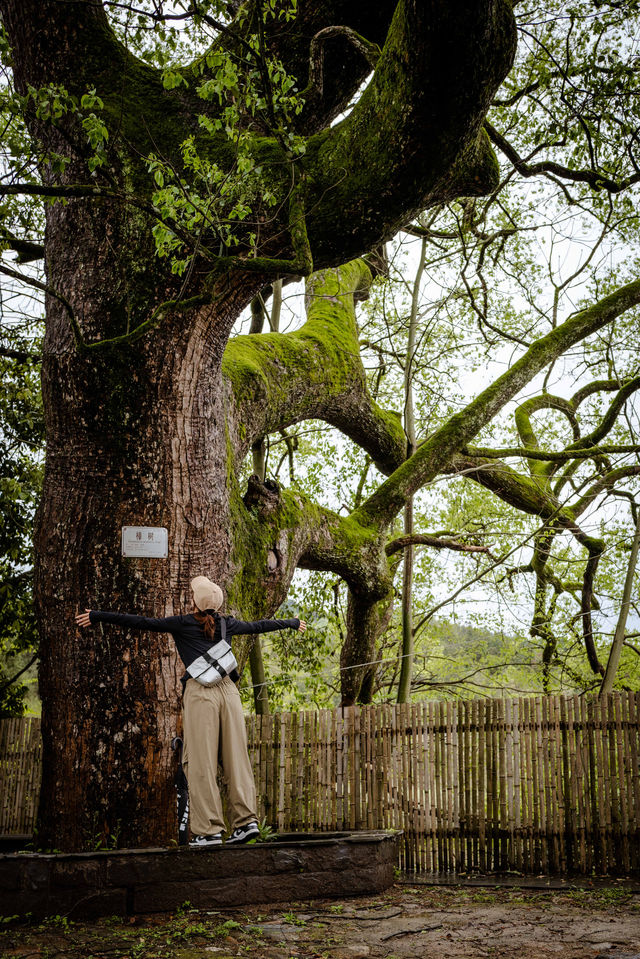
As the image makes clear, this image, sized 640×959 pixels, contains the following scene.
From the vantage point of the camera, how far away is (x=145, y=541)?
5.62m

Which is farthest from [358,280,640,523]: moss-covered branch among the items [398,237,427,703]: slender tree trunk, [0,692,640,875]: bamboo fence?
[0,692,640,875]: bamboo fence

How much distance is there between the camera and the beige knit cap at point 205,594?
529 cm

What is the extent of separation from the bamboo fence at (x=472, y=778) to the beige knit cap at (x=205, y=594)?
3.35 meters

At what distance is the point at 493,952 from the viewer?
3793 millimetres

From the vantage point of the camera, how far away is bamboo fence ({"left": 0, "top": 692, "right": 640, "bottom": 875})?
22.5 feet

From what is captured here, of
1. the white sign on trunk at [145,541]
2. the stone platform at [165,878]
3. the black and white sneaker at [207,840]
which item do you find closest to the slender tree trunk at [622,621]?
the stone platform at [165,878]

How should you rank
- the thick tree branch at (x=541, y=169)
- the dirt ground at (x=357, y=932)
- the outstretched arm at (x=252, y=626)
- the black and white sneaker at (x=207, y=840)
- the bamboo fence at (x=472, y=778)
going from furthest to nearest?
the thick tree branch at (x=541, y=169) < the bamboo fence at (x=472, y=778) < the outstretched arm at (x=252, y=626) < the black and white sneaker at (x=207, y=840) < the dirt ground at (x=357, y=932)

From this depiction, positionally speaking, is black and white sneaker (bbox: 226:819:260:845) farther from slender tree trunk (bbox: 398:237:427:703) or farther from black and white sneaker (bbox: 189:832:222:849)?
slender tree trunk (bbox: 398:237:427:703)

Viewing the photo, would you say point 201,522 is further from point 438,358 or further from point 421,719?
point 438,358

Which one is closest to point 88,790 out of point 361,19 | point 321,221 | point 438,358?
point 321,221

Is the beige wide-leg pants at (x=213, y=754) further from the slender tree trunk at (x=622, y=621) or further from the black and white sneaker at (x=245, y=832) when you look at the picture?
the slender tree trunk at (x=622, y=621)

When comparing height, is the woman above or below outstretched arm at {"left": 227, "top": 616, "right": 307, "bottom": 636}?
below

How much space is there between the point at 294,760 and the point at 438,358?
8.63 meters

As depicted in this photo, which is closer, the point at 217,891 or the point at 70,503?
the point at 217,891
